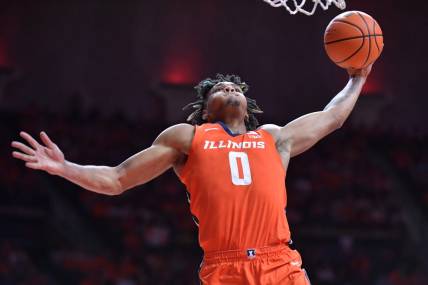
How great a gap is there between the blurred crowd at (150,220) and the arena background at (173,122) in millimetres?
22

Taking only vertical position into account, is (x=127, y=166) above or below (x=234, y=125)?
below

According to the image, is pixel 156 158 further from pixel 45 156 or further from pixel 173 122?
pixel 173 122

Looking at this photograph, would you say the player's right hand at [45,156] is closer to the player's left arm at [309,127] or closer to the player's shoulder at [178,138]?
the player's shoulder at [178,138]

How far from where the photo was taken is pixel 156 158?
3613mm

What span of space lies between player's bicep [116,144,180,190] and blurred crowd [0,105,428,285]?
19.6 feet

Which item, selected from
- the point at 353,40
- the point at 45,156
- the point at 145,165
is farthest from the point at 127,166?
the point at 353,40

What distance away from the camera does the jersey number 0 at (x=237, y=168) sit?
3520 mm

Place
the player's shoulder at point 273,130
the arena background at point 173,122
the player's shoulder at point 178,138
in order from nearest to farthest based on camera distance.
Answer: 1. the player's shoulder at point 178,138
2. the player's shoulder at point 273,130
3. the arena background at point 173,122

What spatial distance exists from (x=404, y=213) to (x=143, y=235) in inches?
191

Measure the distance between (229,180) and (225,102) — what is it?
517 mm

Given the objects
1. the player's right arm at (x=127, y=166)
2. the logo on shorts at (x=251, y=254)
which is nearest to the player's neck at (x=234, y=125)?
the player's right arm at (x=127, y=166)

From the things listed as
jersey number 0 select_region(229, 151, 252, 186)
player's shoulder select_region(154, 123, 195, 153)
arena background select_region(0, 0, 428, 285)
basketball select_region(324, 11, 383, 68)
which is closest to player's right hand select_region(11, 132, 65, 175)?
player's shoulder select_region(154, 123, 195, 153)

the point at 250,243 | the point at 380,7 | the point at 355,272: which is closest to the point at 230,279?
the point at 250,243

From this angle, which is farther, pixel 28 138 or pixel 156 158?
pixel 156 158
